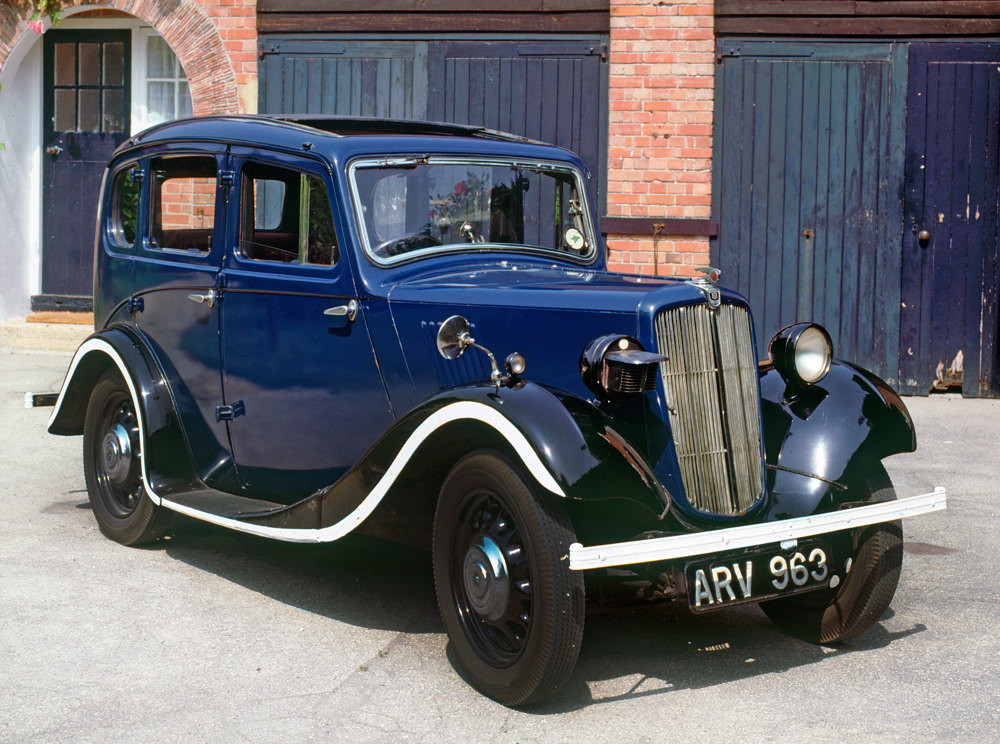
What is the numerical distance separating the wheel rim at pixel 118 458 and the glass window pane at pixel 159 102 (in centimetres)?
649

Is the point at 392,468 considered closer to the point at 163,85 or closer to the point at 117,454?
the point at 117,454

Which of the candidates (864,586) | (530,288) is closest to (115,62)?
(530,288)

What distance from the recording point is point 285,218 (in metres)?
4.75

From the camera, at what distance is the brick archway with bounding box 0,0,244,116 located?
34.5 ft

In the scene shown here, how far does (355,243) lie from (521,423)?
1.26 m

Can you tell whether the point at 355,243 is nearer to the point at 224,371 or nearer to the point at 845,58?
the point at 224,371

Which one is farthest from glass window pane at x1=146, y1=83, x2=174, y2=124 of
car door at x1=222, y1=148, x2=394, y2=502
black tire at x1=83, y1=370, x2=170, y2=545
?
car door at x1=222, y1=148, x2=394, y2=502

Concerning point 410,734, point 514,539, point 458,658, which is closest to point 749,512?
point 514,539

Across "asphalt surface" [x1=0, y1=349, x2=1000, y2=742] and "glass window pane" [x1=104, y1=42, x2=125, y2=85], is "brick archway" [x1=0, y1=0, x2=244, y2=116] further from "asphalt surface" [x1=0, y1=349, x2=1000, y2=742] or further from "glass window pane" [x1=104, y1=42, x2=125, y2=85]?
"asphalt surface" [x1=0, y1=349, x2=1000, y2=742]

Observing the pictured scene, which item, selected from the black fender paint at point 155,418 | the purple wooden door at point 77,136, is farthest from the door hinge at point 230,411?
the purple wooden door at point 77,136

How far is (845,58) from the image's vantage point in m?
9.63

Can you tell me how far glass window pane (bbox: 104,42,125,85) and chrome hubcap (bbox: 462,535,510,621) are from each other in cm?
906

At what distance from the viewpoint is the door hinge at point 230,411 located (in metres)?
4.91

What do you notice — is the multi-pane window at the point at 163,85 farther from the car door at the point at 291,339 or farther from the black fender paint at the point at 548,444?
the black fender paint at the point at 548,444
